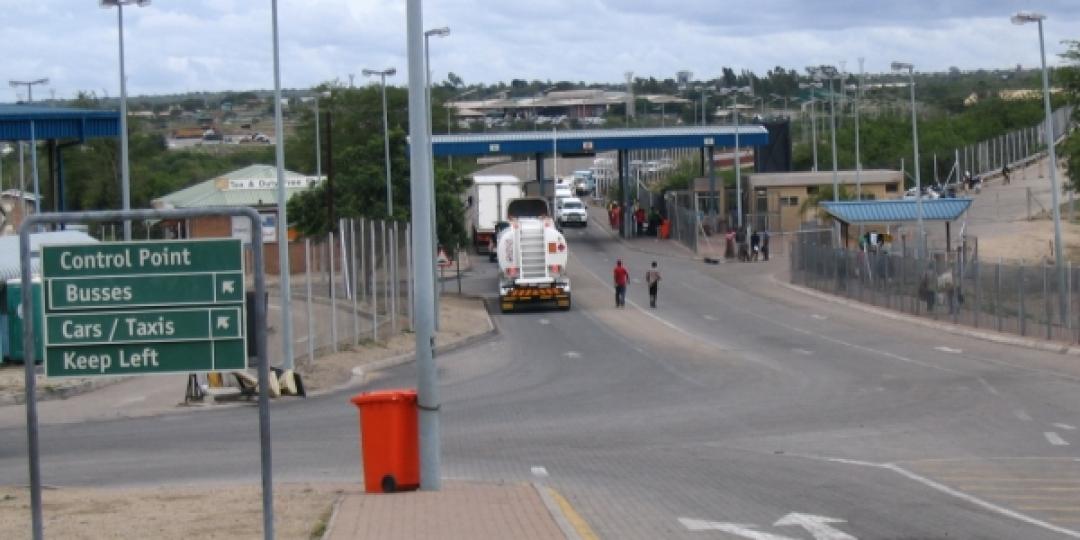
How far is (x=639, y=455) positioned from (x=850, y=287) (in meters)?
35.5

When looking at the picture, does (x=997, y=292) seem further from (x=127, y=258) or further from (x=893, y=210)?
(x=127, y=258)

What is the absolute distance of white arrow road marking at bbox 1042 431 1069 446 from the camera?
20469 mm

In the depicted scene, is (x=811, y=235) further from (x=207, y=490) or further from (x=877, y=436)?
(x=207, y=490)

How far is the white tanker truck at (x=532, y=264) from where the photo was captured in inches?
2090

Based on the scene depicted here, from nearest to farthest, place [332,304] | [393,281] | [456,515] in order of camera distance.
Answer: [456,515], [332,304], [393,281]

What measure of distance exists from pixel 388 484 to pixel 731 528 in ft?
12.8

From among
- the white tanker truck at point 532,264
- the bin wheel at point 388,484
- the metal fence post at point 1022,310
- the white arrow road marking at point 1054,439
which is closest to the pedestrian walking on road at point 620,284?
the white tanker truck at point 532,264

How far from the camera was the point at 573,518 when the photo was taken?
14.4 metres

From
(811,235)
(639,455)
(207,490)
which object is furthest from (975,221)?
(207,490)

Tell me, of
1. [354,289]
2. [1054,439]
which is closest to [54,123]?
[354,289]

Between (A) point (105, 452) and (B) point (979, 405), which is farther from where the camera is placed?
(B) point (979, 405)

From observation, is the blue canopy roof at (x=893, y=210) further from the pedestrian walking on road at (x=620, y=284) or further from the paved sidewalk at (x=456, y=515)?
the paved sidewalk at (x=456, y=515)

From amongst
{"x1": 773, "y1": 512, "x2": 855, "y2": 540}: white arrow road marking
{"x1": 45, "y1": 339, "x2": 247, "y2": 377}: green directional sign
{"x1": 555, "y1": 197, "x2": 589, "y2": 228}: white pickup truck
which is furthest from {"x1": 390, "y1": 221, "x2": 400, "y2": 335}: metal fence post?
{"x1": 555, "y1": 197, "x2": 589, "y2": 228}: white pickup truck

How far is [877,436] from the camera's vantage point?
21641mm
